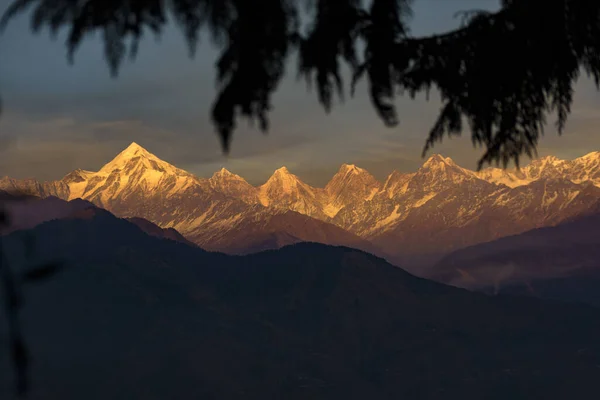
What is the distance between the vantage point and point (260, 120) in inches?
237

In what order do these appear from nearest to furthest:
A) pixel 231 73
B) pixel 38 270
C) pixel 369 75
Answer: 1. pixel 38 270
2. pixel 231 73
3. pixel 369 75

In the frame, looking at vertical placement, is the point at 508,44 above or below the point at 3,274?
above

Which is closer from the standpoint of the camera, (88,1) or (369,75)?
(88,1)

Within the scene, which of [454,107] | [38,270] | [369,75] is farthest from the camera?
[454,107]

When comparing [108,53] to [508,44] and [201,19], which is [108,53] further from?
[508,44]

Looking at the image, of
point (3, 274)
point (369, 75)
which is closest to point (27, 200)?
point (3, 274)

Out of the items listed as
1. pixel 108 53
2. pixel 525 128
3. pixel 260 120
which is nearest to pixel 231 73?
pixel 260 120

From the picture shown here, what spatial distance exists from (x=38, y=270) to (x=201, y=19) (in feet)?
8.21

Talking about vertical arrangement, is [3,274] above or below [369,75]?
A: below

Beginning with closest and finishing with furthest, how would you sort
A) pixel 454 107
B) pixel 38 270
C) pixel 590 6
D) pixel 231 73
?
pixel 38 270 → pixel 231 73 → pixel 590 6 → pixel 454 107

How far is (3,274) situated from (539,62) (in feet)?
19.6

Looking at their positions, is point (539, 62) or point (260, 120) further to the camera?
point (539, 62)

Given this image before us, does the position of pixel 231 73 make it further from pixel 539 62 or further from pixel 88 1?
pixel 539 62

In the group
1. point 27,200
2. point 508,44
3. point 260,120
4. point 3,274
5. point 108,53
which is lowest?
point 3,274
